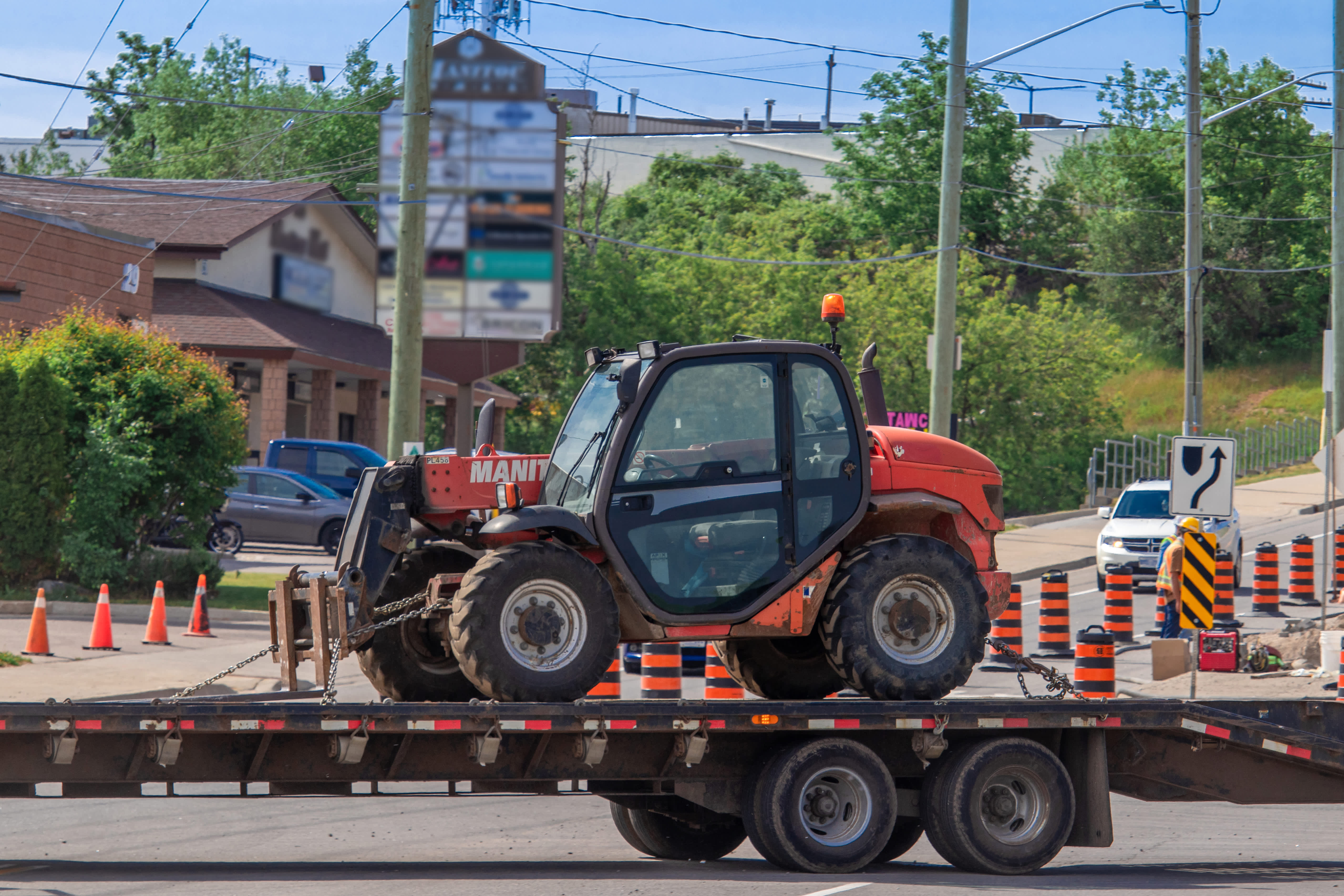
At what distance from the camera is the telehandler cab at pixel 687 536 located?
8000mm

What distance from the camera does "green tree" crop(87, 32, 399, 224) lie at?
195ft

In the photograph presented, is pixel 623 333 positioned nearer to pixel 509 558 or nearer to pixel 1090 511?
pixel 1090 511

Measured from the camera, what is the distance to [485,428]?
9.06 m

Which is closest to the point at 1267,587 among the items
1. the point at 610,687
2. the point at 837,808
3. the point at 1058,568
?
the point at 1058,568

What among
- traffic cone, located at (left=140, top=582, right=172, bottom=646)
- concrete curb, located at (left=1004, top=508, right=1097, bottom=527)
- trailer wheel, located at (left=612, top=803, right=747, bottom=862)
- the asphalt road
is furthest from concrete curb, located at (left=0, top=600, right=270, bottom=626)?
concrete curb, located at (left=1004, top=508, right=1097, bottom=527)

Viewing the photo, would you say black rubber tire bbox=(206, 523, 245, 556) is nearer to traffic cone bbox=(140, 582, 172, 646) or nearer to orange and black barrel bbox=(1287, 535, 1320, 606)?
traffic cone bbox=(140, 582, 172, 646)

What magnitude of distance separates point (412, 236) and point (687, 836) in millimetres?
9871

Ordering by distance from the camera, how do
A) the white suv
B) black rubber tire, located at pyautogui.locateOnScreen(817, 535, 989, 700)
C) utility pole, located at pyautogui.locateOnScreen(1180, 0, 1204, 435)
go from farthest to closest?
utility pole, located at pyautogui.locateOnScreen(1180, 0, 1204, 435)
the white suv
black rubber tire, located at pyautogui.locateOnScreen(817, 535, 989, 700)

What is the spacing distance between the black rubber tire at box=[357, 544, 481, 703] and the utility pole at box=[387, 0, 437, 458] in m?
8.60

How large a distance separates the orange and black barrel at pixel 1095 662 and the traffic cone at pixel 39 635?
437 inches

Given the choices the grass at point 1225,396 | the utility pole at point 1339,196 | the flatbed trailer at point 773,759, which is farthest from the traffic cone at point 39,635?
the grass at point 1225,396

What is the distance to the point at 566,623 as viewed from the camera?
7988 mm

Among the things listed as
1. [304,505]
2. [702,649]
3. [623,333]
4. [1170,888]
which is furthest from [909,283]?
[1170,888]

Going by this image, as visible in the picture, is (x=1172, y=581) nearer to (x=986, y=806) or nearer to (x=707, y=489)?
(x=986, y=806)
